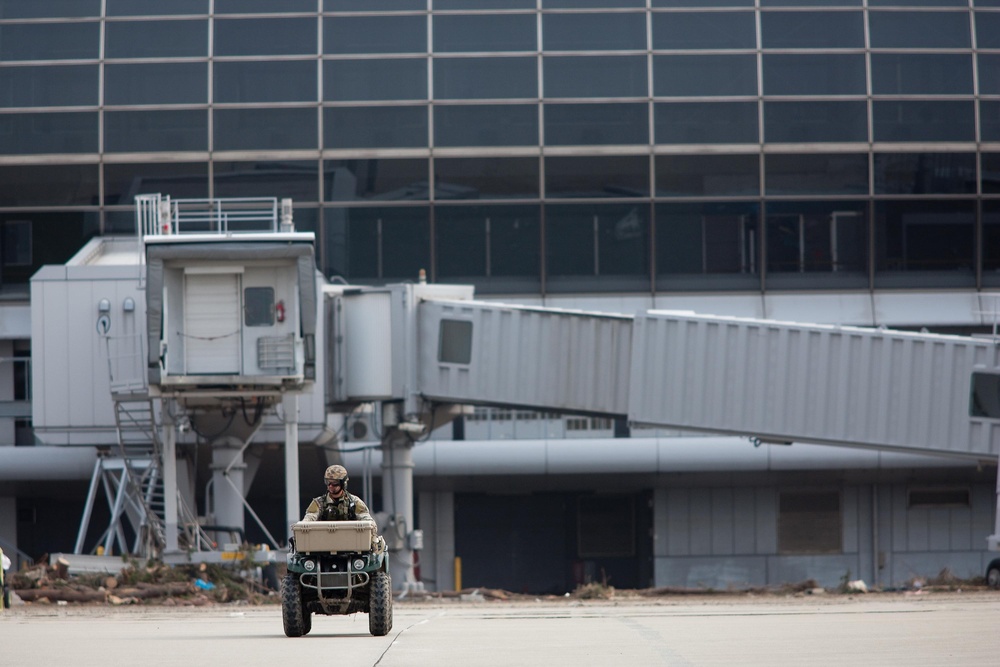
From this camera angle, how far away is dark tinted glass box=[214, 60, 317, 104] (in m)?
39.3

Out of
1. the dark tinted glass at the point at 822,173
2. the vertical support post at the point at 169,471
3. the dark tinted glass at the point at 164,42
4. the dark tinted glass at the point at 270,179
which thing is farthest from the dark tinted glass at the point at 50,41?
the dark tinted glass at the point at 822,173

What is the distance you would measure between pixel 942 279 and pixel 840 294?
2.88m

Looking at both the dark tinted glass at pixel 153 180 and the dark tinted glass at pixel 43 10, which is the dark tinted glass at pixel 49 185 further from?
the dark tinted glass at pixel 43 10

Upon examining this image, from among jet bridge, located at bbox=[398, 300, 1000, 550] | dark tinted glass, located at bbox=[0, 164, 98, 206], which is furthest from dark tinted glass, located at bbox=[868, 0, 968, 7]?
dark tinted glass, located at bbox=[0, 164, 98, 206]

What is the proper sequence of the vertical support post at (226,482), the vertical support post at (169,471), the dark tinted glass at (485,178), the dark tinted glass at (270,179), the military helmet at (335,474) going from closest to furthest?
the military helmet at (335,474) → the vertical support post at (169,471) → the vertical support post at (226,482) → the dark tinted glass at (270,179) → the dark tinted glass at (485,178)

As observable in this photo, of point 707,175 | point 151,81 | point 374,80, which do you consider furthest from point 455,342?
point 151,81

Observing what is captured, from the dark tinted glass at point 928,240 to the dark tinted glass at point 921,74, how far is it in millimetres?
3077

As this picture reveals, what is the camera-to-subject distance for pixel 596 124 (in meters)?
39.4

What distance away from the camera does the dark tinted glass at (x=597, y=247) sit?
39500 millimetres

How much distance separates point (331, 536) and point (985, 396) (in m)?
17.6

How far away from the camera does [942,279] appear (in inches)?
1569

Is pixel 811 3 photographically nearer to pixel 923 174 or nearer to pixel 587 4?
pixel 923 174

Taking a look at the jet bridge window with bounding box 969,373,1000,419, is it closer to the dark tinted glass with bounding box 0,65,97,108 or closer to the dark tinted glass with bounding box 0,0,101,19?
the dark tinted glass with bounding box 0,65,97,108

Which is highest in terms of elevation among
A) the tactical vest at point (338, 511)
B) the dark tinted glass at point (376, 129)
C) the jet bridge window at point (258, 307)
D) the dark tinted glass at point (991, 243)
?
the dark tinted glass at point (376, 129)
